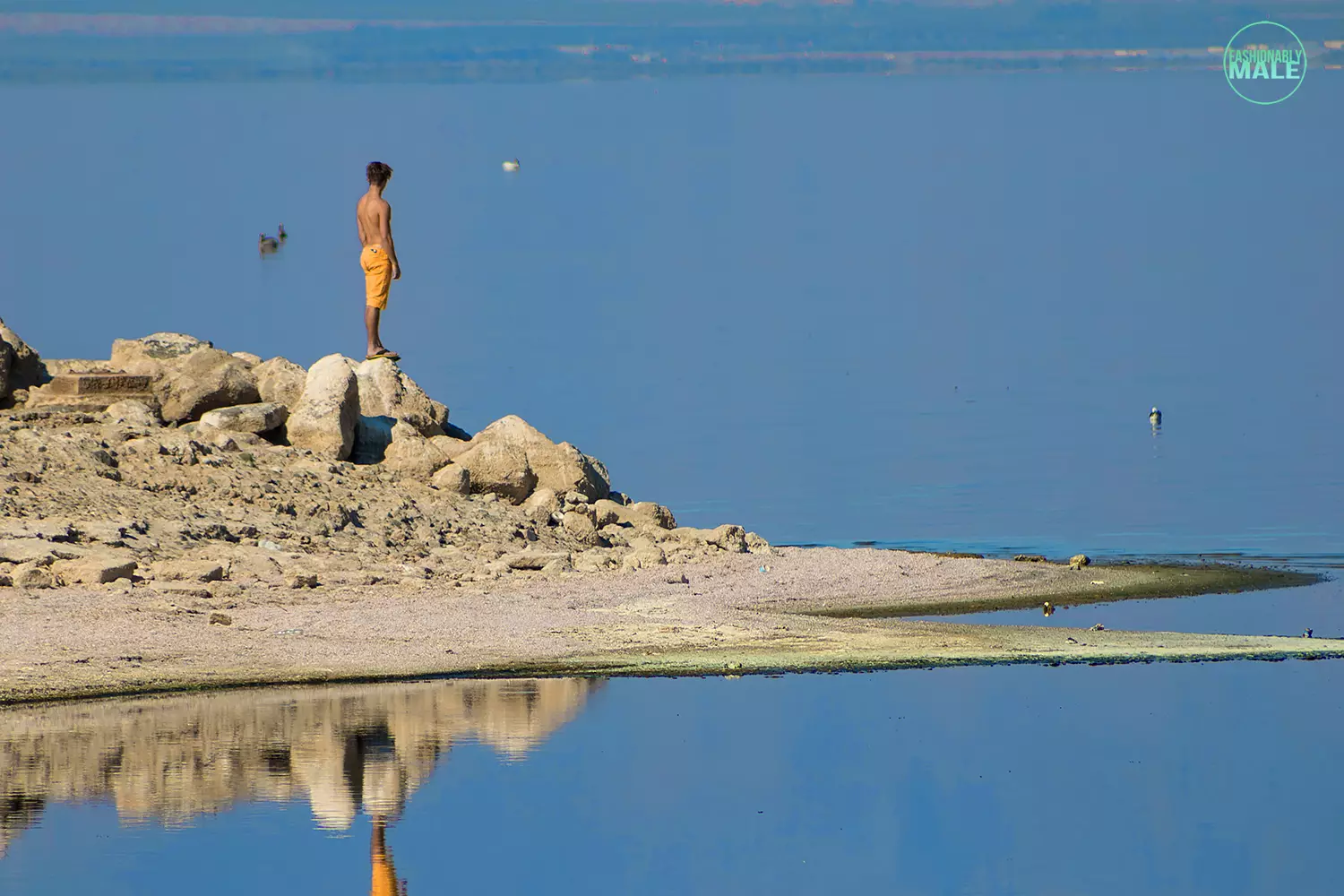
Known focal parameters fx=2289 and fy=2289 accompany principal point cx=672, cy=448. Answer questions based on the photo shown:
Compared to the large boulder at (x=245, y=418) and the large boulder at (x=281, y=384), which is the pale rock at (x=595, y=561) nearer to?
the large boulder at (x=245, y=418)

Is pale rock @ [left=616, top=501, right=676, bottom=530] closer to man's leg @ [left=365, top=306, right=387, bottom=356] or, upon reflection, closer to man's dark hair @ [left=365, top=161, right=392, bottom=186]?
man's leg @ [left=365, top=306, right=387, bottom=356]

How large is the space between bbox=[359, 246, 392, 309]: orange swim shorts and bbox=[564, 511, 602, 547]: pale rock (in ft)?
11.9

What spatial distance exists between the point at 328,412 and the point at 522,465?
1.93m

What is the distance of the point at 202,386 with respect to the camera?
22.3 m

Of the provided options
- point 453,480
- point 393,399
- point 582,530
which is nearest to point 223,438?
point 453,480

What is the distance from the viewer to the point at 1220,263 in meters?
65.3

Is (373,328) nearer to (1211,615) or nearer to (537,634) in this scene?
(537,634)

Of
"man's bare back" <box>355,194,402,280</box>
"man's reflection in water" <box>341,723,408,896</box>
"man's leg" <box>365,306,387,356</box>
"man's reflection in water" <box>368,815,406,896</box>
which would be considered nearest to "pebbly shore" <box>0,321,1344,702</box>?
"man's leg" <box>365,306,387,356</box>

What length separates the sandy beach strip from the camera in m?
16.1

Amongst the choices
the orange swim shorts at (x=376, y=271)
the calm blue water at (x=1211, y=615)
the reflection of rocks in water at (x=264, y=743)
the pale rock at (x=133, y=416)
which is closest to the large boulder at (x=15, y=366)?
the pale rock at (x=133, y=416)

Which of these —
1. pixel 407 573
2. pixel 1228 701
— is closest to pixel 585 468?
pixel 407 573

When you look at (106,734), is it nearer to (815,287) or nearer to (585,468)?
(585,468)

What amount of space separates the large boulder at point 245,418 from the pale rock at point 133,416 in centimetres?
49

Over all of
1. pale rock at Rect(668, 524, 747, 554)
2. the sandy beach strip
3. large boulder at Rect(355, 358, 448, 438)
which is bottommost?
the sandy beach strip
